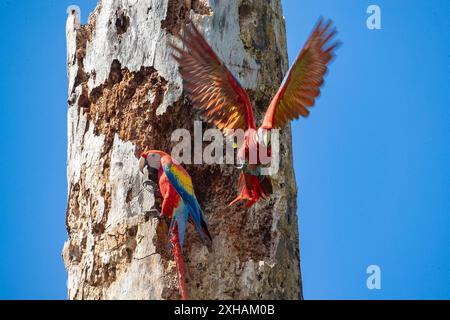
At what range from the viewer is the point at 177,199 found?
23.0 feet

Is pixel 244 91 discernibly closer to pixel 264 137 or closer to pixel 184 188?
pixel 264 137

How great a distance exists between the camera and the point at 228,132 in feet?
23.5

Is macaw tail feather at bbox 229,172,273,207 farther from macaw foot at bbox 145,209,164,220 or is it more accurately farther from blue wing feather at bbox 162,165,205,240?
macaw foot at bbox 145,209,164,220

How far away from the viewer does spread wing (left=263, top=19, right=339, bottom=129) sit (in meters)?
7.00

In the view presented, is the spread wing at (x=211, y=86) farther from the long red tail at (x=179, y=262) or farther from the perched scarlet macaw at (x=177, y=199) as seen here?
the long red tail at (x=179, y=262)

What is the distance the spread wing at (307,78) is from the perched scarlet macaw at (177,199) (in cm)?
64

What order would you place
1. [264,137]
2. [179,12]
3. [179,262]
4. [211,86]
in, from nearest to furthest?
1. [264,137]
2. [179,262]
3. [211,86]
4. [179,12]

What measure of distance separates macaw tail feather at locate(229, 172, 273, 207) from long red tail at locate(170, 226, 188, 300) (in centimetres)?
40

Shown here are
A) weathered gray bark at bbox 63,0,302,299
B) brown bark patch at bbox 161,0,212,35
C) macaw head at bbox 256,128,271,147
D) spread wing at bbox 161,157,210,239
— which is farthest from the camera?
brown bark patch at bbox 161,0,212,35

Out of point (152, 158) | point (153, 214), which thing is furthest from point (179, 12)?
point (153, 214)

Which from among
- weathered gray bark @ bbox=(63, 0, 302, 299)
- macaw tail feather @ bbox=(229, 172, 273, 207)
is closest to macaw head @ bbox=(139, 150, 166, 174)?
weathered gray bark @ bbox=(63, 0, 302, 299)

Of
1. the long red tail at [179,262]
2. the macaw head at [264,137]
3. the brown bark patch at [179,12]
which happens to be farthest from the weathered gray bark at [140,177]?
the macaw head at [264,137]

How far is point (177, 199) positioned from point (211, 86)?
2.32 ft
